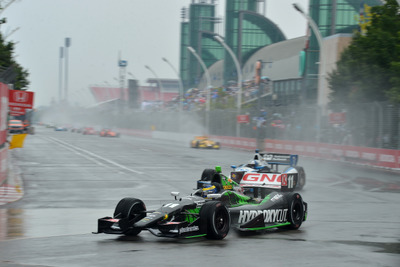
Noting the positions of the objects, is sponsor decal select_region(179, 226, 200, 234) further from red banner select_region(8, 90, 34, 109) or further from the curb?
red banner select_region(8, 90, 34, 109)

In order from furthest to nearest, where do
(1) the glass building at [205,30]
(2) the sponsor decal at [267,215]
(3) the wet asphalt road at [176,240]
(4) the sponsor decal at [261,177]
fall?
(1) the glass building at [205,30], (4) the sponsor decal at [261,177], (2) the sponsor decal at [267,215], (3) the wet asphalt road at [176,240]

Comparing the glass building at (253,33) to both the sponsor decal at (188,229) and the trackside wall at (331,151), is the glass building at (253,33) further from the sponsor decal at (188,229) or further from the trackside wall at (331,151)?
the sponsor decal at (188,229)

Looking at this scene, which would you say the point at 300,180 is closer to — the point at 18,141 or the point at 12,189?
the point at 18,141

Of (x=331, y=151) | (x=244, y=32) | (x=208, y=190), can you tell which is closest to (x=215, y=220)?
(x=208, y=190)

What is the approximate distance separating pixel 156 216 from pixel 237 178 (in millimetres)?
6142

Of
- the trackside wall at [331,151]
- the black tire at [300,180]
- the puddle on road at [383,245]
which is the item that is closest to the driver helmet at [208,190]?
the puddle on road at [383,245]

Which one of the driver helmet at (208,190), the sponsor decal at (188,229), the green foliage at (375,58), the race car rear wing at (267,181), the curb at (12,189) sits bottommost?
the curb at (12,189)

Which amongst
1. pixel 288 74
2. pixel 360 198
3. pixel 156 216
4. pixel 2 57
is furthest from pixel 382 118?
pixel 288 74

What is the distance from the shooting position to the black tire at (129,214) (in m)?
9.42

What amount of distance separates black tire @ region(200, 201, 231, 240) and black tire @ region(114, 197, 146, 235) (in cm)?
98

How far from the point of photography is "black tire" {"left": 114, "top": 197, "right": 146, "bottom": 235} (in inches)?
371

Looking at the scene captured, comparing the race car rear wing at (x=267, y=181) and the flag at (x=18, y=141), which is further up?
the flag at (x=18, y=141)

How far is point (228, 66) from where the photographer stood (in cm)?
9644

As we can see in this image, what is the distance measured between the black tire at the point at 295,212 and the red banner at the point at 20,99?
14.4 metres
